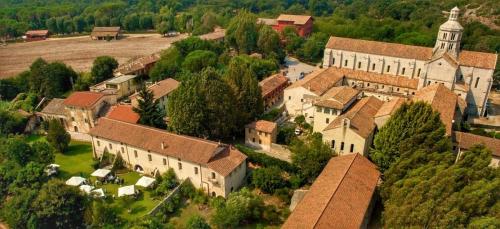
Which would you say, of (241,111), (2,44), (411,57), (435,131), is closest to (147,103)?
(241,111)

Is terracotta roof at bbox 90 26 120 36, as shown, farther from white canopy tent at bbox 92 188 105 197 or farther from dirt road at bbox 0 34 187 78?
white canopy tent at bbox 92 188 105 197

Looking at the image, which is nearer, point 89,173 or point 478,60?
point 89,173

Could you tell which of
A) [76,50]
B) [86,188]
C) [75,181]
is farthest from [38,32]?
[86,188]

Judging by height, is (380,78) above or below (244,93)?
below

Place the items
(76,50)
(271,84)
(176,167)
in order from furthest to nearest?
1. (76,50)
2. (271,84)
3. (176,167)

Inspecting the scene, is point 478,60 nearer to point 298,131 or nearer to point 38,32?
point 298,131

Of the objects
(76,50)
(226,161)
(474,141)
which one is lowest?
(76,50)

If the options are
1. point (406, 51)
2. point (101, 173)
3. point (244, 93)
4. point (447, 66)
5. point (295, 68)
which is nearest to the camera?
point (101, 173)

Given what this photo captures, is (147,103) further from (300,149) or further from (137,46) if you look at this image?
(137,46)
